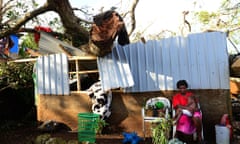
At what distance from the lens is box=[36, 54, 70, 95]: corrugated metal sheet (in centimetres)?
633

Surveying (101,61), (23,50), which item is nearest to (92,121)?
(101,61)

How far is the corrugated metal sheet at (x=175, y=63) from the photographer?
17.5 ft

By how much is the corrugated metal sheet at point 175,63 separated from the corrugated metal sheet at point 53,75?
3.59 feet

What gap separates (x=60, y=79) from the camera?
6.38m

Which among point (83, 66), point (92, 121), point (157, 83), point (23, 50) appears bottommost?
point (92, 121)

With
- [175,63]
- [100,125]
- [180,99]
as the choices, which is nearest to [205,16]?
[175,63]

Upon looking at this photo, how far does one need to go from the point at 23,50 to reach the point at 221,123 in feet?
23.6

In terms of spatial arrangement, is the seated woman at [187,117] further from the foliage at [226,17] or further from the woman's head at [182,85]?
the foliage at [226,17]

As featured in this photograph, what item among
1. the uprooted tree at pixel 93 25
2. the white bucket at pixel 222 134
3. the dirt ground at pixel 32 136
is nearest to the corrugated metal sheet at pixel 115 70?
the uprooted tree at pixel 93 25

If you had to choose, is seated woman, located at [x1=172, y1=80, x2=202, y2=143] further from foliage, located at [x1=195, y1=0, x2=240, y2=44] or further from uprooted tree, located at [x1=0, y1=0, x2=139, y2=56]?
foliage, located at [x1=195, y1=0, x2=240, y2=44]

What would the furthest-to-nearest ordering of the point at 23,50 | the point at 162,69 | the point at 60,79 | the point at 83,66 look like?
the point at 23,50 → the point at 83,66 → the point at 60,79 → the point at 162,69

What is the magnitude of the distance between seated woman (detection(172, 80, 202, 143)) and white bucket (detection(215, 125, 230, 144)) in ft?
1.20

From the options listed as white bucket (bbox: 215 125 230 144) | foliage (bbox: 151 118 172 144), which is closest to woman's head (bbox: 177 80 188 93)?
foliage (bbox: 151 118 172 144)

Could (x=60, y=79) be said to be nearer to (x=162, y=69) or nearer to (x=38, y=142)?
(x=38, y=142)
